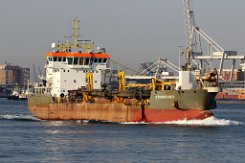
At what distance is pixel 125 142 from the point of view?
48344mm

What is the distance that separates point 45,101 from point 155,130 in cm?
1971

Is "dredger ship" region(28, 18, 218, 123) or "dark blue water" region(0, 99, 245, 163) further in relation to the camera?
"dredger ship" region(28, 18, 218, 123)

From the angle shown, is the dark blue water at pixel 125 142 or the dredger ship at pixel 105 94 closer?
the dark blue water at pixel 125 142

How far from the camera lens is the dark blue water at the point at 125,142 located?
4128cm

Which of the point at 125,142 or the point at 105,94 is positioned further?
the point at 105,94

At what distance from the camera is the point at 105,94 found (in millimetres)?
67188

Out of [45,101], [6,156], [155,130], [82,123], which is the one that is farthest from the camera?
[45,101]

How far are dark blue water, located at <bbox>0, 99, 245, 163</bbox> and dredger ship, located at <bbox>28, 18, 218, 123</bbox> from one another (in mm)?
1683

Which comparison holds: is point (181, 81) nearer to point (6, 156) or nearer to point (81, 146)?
point (81, 146)

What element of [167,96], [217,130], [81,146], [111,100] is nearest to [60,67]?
[111,100]

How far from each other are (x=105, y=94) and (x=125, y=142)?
1911 cm

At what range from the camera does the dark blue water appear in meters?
41.3

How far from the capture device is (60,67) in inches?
2904

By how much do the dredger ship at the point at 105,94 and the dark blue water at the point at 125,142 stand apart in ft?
5.52
